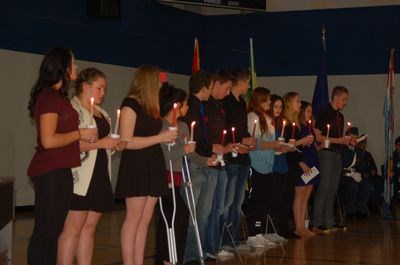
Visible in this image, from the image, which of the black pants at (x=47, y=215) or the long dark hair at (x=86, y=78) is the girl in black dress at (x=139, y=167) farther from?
Answer: the black pants at (x=47, y=215)

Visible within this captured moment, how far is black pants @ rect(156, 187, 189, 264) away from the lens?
6.37 meters

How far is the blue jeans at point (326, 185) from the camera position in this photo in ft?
31.6

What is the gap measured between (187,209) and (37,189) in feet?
7.15

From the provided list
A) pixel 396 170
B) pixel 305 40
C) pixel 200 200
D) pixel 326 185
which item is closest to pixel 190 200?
pixel 200 200

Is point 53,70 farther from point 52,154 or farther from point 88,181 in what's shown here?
point 88,181

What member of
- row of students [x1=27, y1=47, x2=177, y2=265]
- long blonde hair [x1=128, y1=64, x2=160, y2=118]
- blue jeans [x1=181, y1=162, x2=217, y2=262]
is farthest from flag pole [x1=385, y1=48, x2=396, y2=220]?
long blonde hair [x1=128, y1=64, x2=160, y2=118]

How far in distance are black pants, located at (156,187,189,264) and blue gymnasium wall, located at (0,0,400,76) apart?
6.46 m

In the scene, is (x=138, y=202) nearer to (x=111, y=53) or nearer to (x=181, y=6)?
(x=111, y=53)

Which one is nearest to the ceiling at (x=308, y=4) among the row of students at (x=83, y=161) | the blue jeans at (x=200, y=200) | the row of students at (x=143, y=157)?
the row of students at (x=143, y=157)

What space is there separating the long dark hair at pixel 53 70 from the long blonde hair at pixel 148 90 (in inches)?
39.2

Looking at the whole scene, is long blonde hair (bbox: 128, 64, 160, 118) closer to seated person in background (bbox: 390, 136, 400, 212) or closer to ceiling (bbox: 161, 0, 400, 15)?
seated person in background (bbox: 390, 136, 400, 212)

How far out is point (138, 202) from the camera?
562cm

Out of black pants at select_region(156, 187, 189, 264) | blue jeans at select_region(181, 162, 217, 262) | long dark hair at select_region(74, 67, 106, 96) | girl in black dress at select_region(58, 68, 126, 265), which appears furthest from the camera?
blue jeans at select_region(181, 162, 217, 262)

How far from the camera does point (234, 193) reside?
767 centimetres
